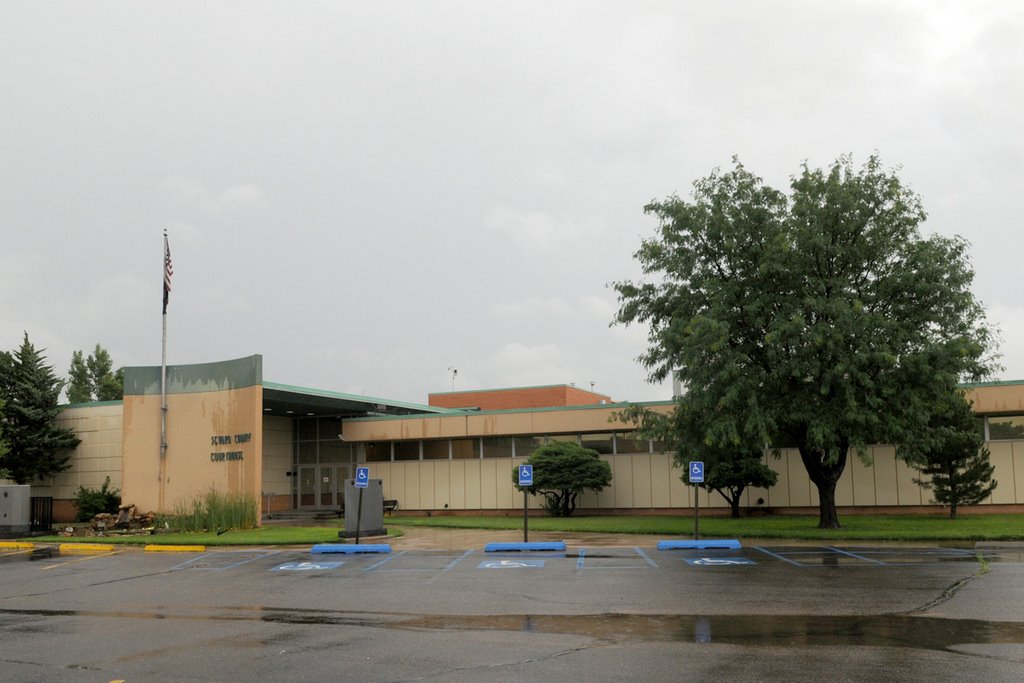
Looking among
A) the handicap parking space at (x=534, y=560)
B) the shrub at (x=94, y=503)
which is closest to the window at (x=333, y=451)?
the shrub at (x=94, y=503)

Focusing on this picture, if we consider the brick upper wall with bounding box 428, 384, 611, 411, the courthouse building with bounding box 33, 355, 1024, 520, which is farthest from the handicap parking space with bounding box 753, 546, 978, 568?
the brick upper wall with bounding box 428, 384, 611, 411

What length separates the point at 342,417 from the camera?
4091cm

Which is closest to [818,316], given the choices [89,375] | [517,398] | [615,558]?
[615,558]

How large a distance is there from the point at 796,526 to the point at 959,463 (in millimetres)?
5912

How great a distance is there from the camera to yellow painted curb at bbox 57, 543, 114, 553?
25797 millimetres

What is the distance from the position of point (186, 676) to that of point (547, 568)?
32.3 ft

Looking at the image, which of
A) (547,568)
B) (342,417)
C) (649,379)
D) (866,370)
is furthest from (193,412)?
(866,370)

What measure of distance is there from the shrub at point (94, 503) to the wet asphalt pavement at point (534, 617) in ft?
57.2

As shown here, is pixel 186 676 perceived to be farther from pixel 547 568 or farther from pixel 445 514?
pixel 445 514

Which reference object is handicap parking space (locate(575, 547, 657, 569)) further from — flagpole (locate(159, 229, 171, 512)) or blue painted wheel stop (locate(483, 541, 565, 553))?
flagpole (locate(159, 229, 171, 512))

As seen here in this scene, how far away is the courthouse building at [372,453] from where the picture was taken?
32438 mm

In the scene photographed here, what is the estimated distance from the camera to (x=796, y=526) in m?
27.0

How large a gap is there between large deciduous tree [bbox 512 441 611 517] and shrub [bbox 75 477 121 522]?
16.8m

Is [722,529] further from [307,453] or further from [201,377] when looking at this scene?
[307,453]
